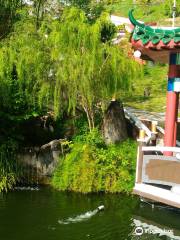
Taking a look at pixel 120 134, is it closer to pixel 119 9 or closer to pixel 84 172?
pixel 84 172

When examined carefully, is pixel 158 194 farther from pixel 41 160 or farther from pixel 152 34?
pixel 41 160

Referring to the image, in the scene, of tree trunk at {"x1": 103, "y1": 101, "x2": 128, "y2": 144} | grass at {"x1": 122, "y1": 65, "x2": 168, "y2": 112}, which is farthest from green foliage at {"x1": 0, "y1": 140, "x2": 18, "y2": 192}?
grass at {"x1": 122, "y1": 65, "x2": 168, "y2": 112}

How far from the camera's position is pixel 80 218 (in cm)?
1259

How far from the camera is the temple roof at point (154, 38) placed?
11.2 metres

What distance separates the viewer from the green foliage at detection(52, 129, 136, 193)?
47.6ft

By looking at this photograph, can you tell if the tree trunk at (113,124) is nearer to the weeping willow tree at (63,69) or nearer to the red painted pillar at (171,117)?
the weeping willow tree at (63,69)

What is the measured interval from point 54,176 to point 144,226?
444cm

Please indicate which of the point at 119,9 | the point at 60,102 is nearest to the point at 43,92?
the point at 60,102

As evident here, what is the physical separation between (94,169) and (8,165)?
278 cm

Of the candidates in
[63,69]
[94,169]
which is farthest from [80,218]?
[63,69]

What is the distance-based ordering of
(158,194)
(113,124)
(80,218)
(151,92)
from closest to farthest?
(158,194) < (80,218) < (113,124) < (151,92)

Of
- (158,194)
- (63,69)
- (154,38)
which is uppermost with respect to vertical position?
(154,38)

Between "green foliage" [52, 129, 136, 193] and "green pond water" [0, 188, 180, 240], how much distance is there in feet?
1.05

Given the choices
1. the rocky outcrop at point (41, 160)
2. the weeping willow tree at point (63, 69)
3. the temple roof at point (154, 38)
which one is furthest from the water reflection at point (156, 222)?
the weeping willow tree at point (63, 69)
